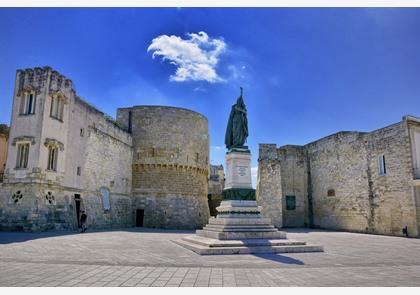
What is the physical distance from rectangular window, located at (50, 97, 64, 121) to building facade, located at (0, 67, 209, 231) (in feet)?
0.18

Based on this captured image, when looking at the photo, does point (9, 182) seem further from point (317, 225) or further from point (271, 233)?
point (317, 225)

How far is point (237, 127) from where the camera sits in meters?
12.1

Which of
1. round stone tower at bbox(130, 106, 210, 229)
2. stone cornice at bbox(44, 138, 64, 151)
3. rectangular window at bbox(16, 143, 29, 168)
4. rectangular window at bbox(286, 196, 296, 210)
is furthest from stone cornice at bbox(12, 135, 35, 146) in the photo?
rectangular window at bbox(286, 196, 296, 210)

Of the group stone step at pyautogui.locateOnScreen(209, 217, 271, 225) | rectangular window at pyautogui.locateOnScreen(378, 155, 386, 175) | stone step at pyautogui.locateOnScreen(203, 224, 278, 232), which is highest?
rectangular window at pyautogui.locateOnScreen(378, 155, 386, 175)

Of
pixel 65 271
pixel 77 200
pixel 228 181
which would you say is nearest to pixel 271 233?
pixel 228 181

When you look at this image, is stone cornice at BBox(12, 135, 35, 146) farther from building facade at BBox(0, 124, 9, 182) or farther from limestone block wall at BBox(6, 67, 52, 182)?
building facade at BBox(0, 124, 9, 182)

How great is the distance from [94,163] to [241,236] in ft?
46.1

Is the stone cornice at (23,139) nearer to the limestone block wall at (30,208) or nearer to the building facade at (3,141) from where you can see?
the limestone block wall at (30,208)

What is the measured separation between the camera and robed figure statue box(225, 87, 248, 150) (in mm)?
11920

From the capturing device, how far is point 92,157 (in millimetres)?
20578

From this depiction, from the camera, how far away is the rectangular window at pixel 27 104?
1703 cm

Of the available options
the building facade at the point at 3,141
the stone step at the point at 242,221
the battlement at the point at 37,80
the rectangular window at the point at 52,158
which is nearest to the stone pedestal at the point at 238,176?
the stone step at the point at 242,221

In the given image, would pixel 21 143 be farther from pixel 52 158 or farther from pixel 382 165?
pixel 382 165

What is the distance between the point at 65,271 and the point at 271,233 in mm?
6362
